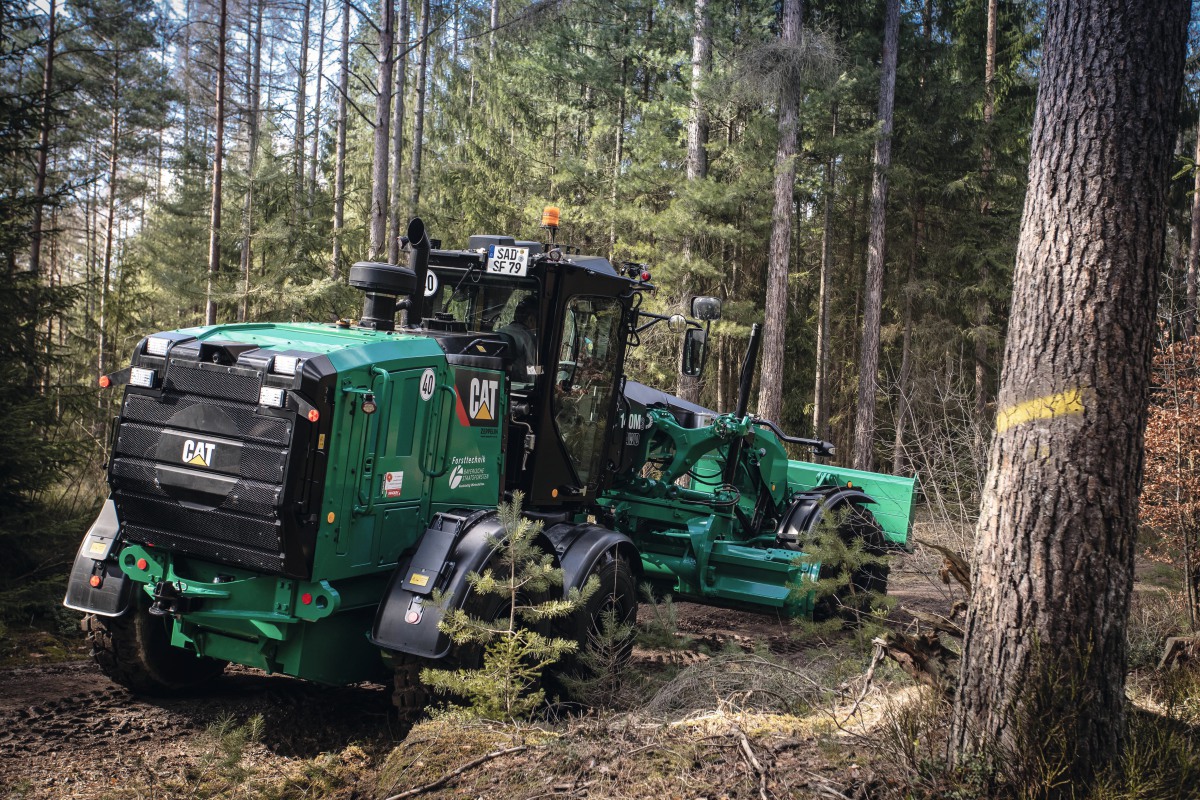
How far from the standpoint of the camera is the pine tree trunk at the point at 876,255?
19.4 metres

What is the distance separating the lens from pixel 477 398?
20.9 feet

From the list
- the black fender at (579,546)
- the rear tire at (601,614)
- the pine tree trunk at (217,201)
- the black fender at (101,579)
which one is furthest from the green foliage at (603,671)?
the pine tree trunk at (217,201)

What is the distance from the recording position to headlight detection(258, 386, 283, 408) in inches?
202

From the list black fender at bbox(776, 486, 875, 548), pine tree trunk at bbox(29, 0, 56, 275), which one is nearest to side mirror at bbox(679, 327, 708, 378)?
black fender at bbox(776, 486, 875, 548)

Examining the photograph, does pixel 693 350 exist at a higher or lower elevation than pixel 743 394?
higher

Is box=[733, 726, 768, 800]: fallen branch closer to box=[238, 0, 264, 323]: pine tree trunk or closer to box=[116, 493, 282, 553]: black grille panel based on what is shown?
box=[116, 493, 282, 553]: black grille panel

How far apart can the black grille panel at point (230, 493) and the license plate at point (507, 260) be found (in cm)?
246

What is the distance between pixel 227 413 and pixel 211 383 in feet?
0.71

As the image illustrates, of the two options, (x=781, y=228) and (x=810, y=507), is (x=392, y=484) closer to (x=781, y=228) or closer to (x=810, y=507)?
(x=810, y=507)

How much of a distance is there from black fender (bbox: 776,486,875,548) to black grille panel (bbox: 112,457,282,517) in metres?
5.05

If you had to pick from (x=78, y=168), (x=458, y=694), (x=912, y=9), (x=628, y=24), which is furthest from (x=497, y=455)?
(x=78, y=168)

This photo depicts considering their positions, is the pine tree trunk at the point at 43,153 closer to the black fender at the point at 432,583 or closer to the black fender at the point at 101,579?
the black fender at the point at 101,579

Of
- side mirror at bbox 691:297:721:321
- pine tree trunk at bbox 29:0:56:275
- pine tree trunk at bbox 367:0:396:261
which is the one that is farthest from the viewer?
pine tree trunk at bbox 367:0:396:261

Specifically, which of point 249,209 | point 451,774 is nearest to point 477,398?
point 451,774
